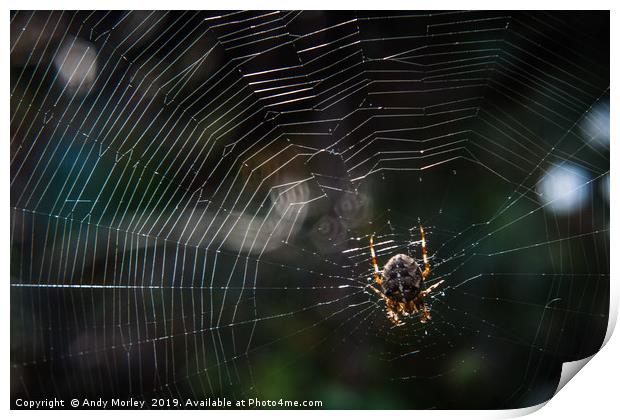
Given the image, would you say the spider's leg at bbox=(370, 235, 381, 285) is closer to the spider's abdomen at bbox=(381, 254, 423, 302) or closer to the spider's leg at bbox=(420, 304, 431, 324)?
the spider's abdomen at bbox=(381, 254, 423, 302)

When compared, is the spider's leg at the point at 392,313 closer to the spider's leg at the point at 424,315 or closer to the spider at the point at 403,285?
the spider at the point at 403,285

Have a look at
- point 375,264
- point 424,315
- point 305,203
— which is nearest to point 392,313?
point 424,315

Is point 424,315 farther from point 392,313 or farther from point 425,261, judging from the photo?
point 425,261

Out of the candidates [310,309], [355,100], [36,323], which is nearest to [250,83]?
[355,100]

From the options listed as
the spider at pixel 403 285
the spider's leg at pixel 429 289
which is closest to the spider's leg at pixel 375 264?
the spider at pixel 403 285

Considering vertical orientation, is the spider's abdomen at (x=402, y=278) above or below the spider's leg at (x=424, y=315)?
above

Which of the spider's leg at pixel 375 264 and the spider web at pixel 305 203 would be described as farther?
the spider's leg at pixel 375 264

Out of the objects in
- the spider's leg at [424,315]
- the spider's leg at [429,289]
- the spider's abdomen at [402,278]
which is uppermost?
the spider's abdomen at [402,278]
